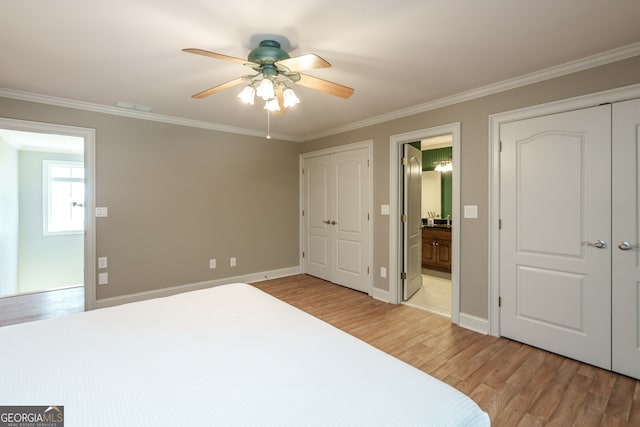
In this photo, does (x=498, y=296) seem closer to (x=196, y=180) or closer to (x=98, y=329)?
(x=98, y=329)

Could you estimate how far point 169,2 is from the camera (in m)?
1.58

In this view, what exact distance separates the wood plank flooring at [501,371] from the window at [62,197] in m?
5.52

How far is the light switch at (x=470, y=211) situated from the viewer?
9.54 ft

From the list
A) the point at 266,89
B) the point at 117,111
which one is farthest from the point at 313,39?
the point at 117,111

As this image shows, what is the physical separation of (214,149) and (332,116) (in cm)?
174

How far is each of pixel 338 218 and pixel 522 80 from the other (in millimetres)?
2705

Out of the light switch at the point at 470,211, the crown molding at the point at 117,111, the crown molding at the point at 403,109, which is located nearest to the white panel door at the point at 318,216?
the crown molding at the point at 403,109

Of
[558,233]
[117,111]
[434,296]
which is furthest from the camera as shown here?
[434,296]

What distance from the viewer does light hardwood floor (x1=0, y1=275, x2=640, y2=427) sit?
177 centimetres

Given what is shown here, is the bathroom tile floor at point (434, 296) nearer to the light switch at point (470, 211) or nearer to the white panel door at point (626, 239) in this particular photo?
the light switch at point (470, 211)

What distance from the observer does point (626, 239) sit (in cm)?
211

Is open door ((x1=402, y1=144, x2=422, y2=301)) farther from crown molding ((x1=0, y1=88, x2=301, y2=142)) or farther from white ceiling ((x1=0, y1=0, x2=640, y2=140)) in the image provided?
crown molding ((x1=0, y1=88, x2=301, y2=142))

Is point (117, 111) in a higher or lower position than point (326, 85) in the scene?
higher

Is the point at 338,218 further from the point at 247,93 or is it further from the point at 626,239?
the point at 626,239
